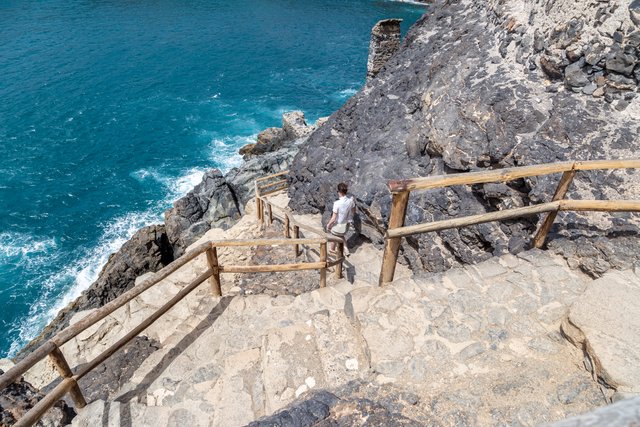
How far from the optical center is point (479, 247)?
7.43 m

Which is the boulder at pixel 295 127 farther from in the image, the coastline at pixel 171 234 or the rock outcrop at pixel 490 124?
the rock outcrop at pixel 490 124

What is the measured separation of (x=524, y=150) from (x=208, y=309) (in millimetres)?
6325

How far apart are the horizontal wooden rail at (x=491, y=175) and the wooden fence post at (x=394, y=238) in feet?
0.47

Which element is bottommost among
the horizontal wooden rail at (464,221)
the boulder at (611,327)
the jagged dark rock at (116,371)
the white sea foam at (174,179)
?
the white sea foam at (174,179)

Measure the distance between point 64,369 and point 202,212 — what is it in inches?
608

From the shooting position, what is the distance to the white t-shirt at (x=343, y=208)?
318 inches

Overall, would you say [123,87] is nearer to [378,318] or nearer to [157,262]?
[157,262]

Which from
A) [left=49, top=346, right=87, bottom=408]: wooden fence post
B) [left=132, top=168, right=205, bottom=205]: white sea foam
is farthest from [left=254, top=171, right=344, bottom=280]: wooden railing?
[left=132, top=168, right=205, bottom=205]: white sea foam

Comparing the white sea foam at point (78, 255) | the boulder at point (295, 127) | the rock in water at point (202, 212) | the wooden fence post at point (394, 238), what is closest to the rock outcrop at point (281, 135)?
the boulder at point (295, 127)

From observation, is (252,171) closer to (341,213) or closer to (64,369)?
(341,213)

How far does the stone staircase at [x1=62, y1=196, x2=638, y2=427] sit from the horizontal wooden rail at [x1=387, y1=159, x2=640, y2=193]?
4.36 ft

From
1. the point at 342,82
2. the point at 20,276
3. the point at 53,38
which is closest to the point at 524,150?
the point at 20,276

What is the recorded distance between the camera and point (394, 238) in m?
5.04

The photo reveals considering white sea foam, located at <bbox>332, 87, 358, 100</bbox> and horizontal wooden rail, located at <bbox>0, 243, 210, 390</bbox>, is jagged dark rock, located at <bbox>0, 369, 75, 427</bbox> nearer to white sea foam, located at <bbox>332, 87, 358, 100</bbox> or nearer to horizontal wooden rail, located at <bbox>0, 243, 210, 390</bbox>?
horizontal wooden rail, located at <bbox>0, 243, 210, 390</bbox>
